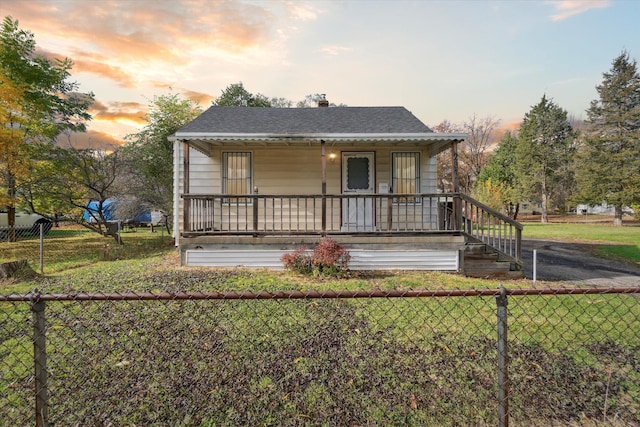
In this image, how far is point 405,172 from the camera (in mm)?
9938

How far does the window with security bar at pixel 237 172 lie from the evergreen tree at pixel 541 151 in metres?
34.8

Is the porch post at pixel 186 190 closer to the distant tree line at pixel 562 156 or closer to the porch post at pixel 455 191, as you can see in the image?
the porch post at pixel 455 191

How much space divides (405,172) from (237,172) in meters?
5.31

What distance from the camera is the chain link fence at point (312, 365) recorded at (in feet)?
7.57

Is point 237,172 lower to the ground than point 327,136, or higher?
lower

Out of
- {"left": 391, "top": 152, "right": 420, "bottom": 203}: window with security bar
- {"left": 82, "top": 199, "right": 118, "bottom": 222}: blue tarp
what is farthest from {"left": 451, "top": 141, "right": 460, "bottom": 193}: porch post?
{"left": 82, "top": 199, "right": 118, "bottom": 222}: blue tarp

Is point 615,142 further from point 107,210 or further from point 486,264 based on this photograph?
point 107,210

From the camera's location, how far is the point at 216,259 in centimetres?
825

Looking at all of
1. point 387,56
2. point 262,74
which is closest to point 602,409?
point 387,56

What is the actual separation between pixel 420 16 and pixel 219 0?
6.40 m

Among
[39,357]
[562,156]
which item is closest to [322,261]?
[39,357]

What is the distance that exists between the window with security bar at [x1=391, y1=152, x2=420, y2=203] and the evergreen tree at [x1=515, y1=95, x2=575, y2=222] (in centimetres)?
3123

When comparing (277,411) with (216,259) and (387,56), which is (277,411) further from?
(387,56)

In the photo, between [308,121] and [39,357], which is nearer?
[39,357]
